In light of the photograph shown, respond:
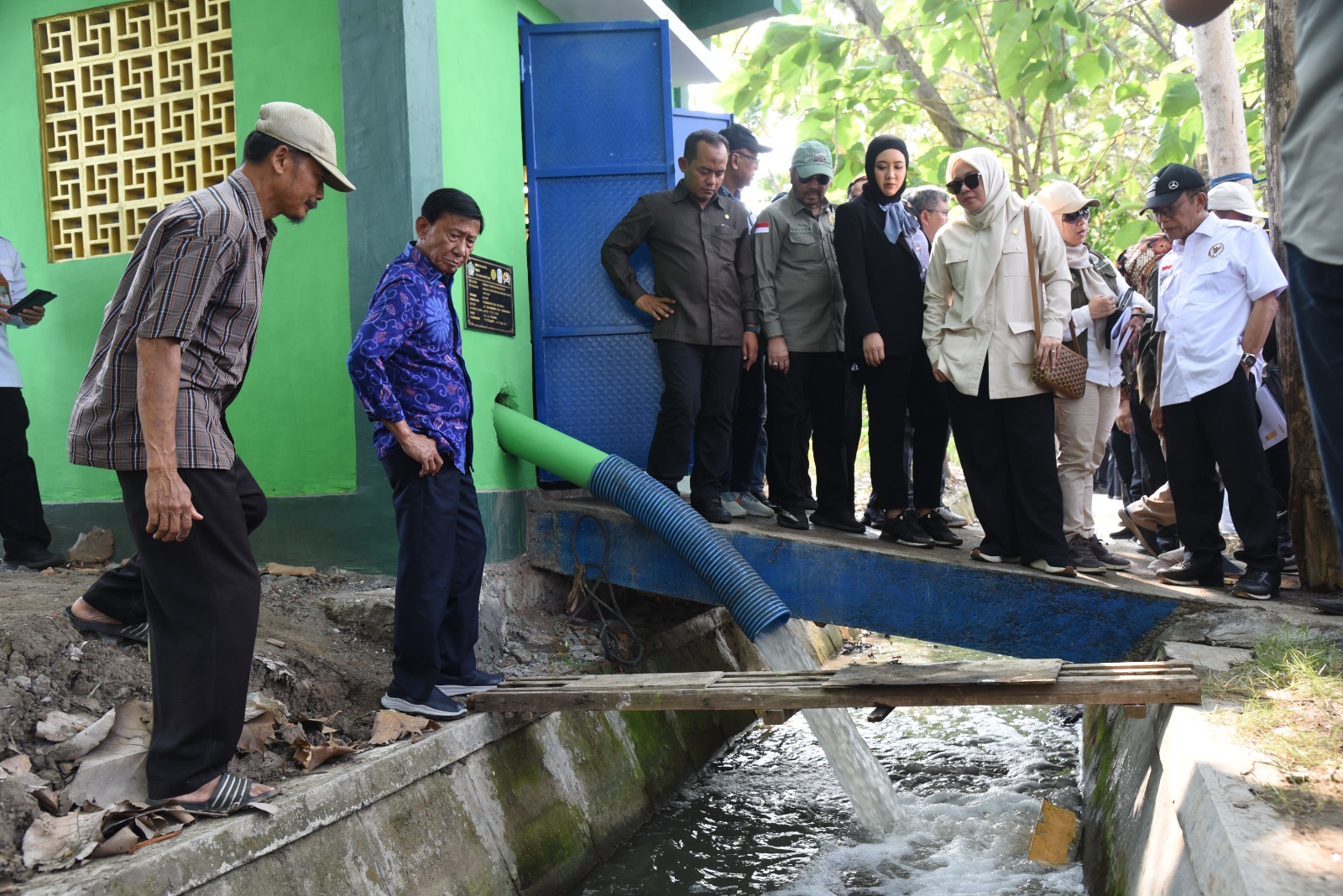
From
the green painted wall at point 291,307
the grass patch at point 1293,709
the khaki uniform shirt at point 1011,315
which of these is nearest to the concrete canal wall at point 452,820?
the green painted wall at point 291,307

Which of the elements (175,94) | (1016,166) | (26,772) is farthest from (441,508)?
(1016,166)

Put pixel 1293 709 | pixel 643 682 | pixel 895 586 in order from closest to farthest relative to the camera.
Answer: pixel 1293 709
pixel 643 682
pixel 895 586

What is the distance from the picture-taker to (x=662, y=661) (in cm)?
565

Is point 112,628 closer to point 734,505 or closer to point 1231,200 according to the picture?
point 734,505

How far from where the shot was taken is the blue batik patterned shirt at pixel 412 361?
12.2 feet

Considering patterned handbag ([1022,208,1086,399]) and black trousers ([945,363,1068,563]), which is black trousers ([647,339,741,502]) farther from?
patterned handbag ([1022,208,1086,399])

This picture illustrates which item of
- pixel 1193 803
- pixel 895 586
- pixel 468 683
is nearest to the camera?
pixel 1193 803

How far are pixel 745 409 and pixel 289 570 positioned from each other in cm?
266

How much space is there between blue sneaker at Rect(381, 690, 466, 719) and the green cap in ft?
11.1

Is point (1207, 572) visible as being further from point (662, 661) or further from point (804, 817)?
point (662, 661)

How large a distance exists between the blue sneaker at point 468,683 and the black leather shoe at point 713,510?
1.57 metres

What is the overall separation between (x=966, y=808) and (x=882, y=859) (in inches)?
28.4

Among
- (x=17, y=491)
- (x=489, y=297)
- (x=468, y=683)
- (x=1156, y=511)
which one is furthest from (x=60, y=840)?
(x=1156, y=511)

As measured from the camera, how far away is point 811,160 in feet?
18.9
